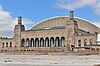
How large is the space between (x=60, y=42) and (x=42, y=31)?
8.37 meters

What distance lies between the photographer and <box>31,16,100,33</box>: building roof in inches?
4488

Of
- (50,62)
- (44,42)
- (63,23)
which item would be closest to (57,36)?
(44,42)

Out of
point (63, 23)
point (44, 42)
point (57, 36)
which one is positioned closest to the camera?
point (57, 36)

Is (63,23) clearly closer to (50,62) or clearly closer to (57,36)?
(57,36)

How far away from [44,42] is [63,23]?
19.9m

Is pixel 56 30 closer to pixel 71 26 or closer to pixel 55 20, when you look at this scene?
pixel 71 26

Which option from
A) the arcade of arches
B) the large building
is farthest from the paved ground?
the arcade of arches

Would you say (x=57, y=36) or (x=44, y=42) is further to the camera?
(x=44, y=42)

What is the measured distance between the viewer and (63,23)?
121188 millimetres

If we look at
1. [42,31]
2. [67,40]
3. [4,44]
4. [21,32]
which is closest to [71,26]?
[67,40]

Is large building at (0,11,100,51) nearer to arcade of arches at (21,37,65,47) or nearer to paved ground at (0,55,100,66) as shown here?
arcade of arches at (21,37,65,47)

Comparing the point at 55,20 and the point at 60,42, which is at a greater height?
the point at 55,20

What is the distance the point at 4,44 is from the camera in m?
116

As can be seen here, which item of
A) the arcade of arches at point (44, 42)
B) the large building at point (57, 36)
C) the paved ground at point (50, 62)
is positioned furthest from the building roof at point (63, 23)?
the paved ground at point (50, 62)
